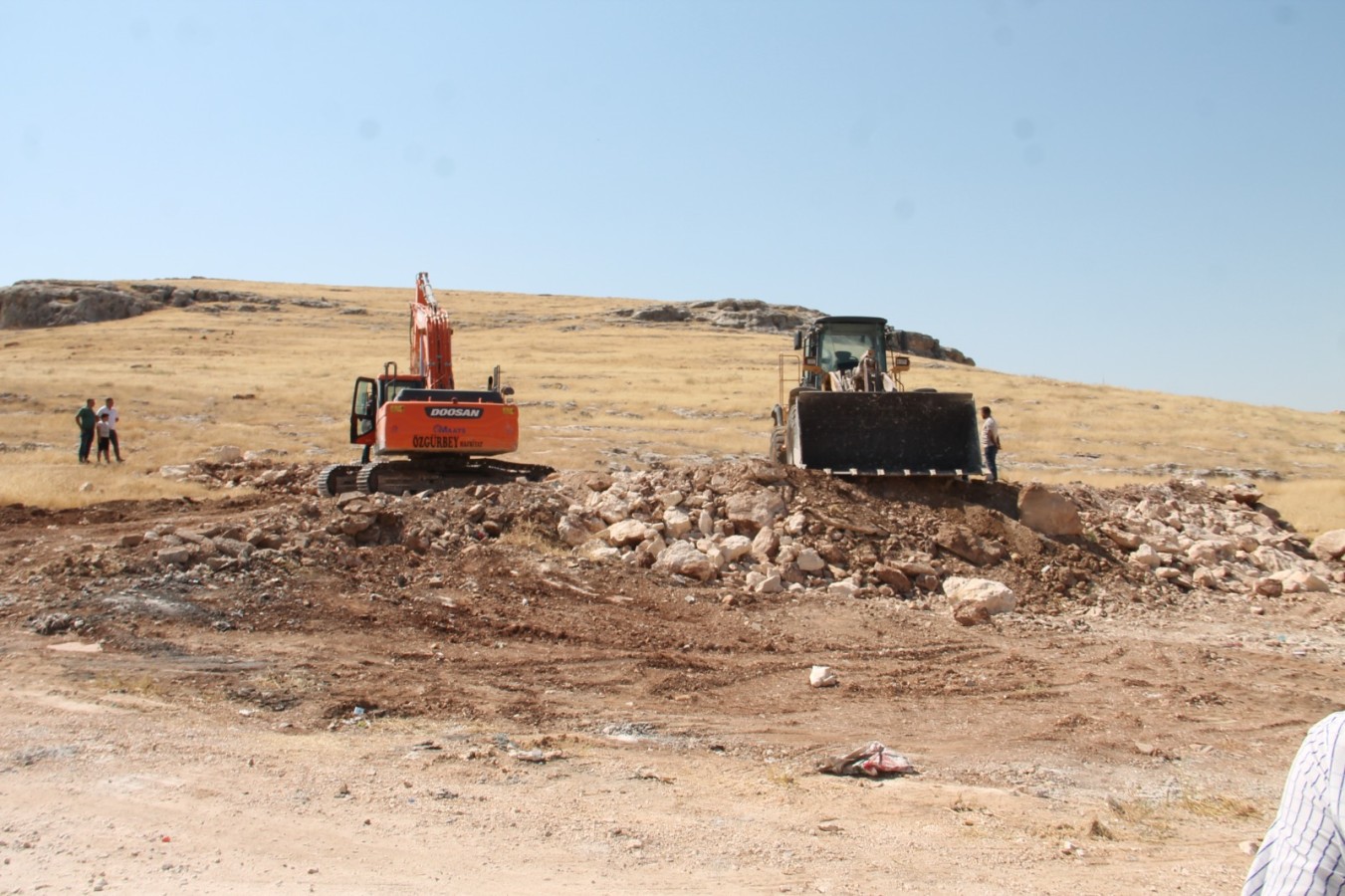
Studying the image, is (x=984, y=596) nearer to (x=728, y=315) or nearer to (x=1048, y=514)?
(x=1048, y=514)

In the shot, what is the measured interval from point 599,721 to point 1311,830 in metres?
5.60

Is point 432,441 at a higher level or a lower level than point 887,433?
lower

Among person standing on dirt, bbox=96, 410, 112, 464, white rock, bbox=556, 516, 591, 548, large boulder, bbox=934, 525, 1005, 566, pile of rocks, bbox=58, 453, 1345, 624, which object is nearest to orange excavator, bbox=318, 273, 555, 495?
pile of rocks, bbox=58, 453, 1345, 624

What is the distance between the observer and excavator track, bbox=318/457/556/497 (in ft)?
56.9

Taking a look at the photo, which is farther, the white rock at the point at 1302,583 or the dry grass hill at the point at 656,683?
the white rock at the point at 1302,583

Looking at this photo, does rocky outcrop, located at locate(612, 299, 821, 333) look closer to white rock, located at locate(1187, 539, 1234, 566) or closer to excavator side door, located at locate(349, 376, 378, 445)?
excavator side door, located at locate(349, 376, 378, 445)

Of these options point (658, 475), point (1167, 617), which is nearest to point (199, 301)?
Answer: point (658, 475)

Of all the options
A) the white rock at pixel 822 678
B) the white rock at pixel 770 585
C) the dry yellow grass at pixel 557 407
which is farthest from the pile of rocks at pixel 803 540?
the dry yellow grass at pixel 557 407

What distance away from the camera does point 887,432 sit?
14.6m

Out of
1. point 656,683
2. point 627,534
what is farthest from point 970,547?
point 656,683

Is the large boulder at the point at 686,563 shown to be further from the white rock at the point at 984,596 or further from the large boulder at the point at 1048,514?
the large boulder at the point at 1048,514

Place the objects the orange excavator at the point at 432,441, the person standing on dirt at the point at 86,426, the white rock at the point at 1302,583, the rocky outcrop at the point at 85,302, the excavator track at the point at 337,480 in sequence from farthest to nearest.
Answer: the rocky outcrop at the point at 85,302, the person standing on dirt at the point at 86,426, the excavator track at the point at 337,480, the orange excavator at the point at 432,441, the white rock at the point at 1302,583

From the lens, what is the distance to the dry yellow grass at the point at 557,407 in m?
26.1

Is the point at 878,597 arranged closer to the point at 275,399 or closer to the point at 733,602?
the point at 733,602
